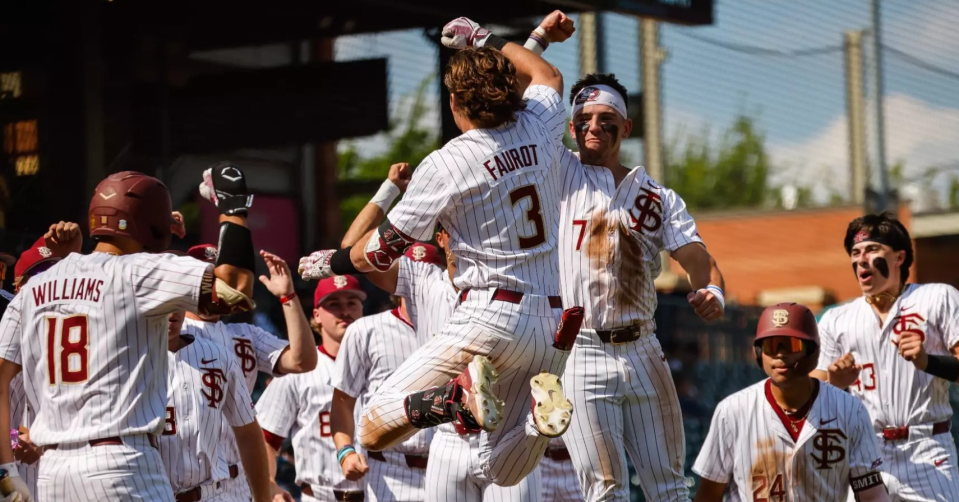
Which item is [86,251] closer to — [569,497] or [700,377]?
[569,497]

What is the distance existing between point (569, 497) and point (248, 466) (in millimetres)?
2547

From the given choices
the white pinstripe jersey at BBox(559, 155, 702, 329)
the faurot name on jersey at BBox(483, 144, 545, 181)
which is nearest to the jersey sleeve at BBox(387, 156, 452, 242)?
the faurot name on jersey at BBox(483, 144, 545, 181)

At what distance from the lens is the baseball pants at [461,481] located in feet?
23.2

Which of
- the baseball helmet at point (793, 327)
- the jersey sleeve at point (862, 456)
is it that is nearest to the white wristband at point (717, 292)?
the baseball helmet at point (793, 327)

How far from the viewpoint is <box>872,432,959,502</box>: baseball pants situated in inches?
313

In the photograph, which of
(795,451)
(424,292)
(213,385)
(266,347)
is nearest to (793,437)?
(795,451)

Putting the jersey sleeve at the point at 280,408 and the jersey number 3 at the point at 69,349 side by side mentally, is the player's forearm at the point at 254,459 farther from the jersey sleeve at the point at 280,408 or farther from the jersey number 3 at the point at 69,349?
the jersey sleeve at the point at 280,408

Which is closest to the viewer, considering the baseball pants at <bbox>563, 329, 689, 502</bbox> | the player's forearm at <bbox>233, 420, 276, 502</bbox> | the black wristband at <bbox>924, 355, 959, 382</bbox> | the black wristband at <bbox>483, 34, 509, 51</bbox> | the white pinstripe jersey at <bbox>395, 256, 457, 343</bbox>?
the black wristband at <bbox>483, 34, 509, 51</bbox>

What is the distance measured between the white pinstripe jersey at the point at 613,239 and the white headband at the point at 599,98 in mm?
276

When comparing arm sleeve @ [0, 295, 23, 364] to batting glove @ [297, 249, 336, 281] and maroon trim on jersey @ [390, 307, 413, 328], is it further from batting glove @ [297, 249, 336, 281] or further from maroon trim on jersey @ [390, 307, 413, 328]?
maroon trim on jersey @ [390, 307, 413, 328]

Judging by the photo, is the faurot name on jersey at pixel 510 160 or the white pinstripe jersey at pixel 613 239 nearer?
the faurot name on jersey at pixel 510 160

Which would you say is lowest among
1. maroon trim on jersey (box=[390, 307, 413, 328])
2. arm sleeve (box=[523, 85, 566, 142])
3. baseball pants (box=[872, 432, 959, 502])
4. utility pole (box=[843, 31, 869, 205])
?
baseball pants (box=[872, 432, 959, 502])

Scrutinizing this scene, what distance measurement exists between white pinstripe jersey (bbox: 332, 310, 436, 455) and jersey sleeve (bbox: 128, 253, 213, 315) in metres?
3.03

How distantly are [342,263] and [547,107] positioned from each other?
109 cm
